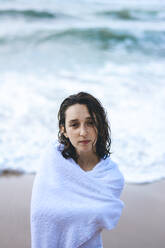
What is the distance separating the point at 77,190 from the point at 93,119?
0.92 feet

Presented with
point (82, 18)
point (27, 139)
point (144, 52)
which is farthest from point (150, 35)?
point (27, 139)

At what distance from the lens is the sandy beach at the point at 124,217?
2.54 metres

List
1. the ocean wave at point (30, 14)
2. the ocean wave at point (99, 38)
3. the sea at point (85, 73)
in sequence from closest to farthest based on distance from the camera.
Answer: the sea at point (85, 73) < the ocean wave at point (99, 38) < the ocean wave at point (30, 14)

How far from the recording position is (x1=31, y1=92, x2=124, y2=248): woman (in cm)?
123

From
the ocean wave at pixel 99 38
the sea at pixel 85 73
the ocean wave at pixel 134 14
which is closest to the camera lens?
the sea at pixel 85 73

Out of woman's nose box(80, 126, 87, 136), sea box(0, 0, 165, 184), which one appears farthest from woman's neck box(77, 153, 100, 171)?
sea box(0, 0, 165, 184)

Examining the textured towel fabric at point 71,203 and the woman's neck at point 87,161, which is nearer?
the textured towel fabric at point 71,203

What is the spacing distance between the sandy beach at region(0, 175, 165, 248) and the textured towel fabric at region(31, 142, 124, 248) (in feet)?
4.37

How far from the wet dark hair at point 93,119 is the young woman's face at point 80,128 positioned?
0.8 inches

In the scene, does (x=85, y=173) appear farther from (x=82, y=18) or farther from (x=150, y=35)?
(x=82, y=18)

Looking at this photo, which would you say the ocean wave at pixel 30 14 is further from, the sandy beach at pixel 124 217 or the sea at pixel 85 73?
the sandy beach at pixel 124 217

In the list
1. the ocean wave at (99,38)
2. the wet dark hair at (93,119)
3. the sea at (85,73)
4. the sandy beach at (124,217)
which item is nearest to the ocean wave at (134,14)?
the sea at (85,73)

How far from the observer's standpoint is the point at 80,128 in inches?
50.3

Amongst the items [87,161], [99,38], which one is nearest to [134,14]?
[99,38]
